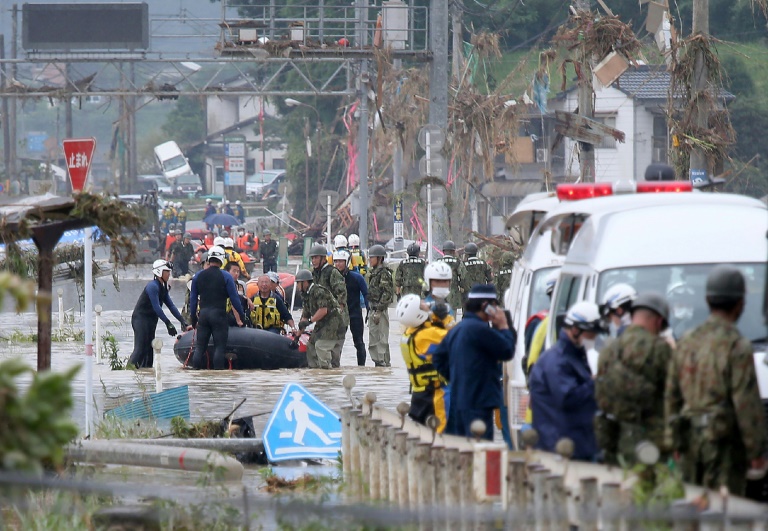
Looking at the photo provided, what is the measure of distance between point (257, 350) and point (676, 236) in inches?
406

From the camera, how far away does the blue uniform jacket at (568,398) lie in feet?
25.7

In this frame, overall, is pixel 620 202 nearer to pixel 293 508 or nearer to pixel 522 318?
pixel 522 318

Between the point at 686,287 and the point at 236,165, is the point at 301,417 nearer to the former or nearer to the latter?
the point at 686,287

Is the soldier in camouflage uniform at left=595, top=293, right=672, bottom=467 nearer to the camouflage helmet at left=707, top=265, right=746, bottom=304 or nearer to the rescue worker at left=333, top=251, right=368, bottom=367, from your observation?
the camouflage helmet at left=707, top=265, right=746, bottom=304

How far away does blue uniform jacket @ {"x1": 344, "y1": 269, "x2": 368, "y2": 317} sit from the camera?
19328mm

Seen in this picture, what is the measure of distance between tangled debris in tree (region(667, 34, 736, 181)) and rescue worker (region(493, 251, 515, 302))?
5.31 meters

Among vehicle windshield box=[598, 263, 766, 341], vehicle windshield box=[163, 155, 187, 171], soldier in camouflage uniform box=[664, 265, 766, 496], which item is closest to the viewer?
soldier in camouflage uniform box=[664, 265, 766, 496]

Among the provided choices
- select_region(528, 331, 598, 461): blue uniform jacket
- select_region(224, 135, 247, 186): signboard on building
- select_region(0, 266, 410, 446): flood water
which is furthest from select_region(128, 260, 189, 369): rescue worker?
select_region(224, 135, 247, 186): signboard on building

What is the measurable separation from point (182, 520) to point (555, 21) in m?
54.2

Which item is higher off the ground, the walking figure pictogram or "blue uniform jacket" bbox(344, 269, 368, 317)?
"blue uniform jacket" bbox(344, 269, 368, 317)

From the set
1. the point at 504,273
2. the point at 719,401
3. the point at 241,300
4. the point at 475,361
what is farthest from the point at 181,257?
the point at 719,401

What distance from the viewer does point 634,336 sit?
6969mm

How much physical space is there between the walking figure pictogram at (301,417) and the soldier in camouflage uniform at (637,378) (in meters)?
4.51

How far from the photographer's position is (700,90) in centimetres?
1812
